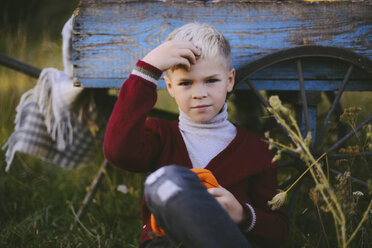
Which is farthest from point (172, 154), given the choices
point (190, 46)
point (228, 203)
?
point (190, 46)

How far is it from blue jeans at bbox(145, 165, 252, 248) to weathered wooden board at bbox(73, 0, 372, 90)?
2.90 ft

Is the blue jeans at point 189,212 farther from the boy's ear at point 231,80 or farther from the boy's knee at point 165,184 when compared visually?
the boy's ear at point 231,80

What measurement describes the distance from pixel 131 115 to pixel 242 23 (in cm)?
80

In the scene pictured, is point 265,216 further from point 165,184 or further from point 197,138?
point 165,184

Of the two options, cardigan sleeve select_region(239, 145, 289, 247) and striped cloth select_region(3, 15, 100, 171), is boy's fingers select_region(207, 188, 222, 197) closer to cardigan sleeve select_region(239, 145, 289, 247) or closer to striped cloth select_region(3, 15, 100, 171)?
cardigan sleeve select_region(239, 145, 289, 247)

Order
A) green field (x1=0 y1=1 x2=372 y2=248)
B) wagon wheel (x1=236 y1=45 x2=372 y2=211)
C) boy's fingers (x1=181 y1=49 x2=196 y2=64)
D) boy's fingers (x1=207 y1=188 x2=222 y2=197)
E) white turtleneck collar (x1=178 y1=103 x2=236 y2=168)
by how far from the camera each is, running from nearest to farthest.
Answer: boy's fingers (x1=207 y1=188 x2=222 y2=197), boy's fingers (x1=181 y1=49 x2=196 y2=64), white turtleneck collar (x1=178 y1=103 x2=236 y2=168), wagon wheel (x1=236 y1=45 x2=372 y2=211), green field (x1=0 y1=1 x2=372 y2=248)

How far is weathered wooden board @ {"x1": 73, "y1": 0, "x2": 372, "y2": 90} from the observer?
5.51ft

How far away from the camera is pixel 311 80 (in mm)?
1764

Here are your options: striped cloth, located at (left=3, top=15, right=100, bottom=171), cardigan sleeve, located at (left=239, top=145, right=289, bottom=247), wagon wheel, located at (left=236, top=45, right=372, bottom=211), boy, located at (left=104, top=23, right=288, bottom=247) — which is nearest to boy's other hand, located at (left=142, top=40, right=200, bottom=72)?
boy, located at (left=104, top=23, right=288, bottom=247)

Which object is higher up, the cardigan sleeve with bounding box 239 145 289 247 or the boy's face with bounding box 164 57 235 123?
the boy's face with bounding box 164 57 235 123

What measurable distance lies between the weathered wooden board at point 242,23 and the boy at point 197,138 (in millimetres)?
271

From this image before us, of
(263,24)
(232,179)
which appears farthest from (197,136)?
(263,24)

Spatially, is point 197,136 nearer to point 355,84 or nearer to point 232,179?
point 232,179

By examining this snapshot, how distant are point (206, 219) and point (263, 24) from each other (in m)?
1.09
